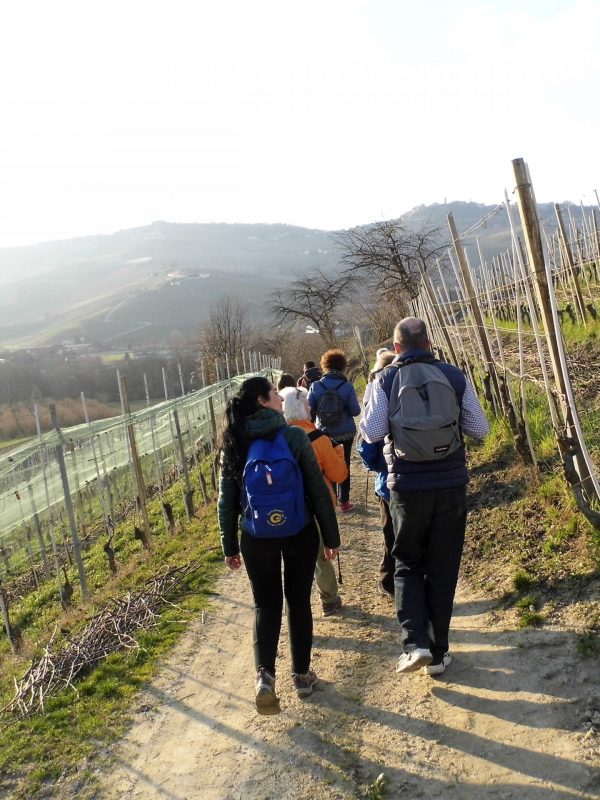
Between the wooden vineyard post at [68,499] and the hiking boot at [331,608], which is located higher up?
the wooden vineyard post at [68,499]

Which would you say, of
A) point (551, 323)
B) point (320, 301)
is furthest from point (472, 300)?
point (320, 301)

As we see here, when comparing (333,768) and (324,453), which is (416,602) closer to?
(333,768)

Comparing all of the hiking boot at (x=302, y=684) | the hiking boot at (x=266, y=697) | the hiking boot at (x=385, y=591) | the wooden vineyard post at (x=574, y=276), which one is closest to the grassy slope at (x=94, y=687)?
the hiking boot at (x=266, y=697)

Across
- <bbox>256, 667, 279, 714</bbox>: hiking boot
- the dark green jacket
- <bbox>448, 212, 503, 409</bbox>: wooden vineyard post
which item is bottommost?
<bbox>256, 667, 279, 714</bbox>: hiking boot

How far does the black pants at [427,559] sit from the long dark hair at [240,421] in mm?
830

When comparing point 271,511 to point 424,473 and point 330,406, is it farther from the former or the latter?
point 330,406

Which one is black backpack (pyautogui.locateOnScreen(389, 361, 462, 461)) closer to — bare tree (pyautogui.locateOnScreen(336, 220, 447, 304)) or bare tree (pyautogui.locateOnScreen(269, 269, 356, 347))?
bare tree (pyautogui.locateOnScreen(336, 220, 447, 304))

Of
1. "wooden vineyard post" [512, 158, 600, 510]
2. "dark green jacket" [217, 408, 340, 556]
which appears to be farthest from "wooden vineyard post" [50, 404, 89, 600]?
"wooden vineyard post" [512, 158, 600, 510]

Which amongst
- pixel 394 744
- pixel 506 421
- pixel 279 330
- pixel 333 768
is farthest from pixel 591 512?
pixel 279 330

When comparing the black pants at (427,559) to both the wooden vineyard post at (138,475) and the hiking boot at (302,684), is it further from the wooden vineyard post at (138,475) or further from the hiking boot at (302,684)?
the wooden vineyard post at (138,475)

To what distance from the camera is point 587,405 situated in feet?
18.6

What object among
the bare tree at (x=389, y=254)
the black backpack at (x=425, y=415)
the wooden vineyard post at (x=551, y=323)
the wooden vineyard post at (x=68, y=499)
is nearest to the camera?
the black backpack at (x=425, y=415)

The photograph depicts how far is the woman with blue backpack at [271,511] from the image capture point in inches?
122

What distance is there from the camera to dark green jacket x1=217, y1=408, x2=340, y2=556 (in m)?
3.17
